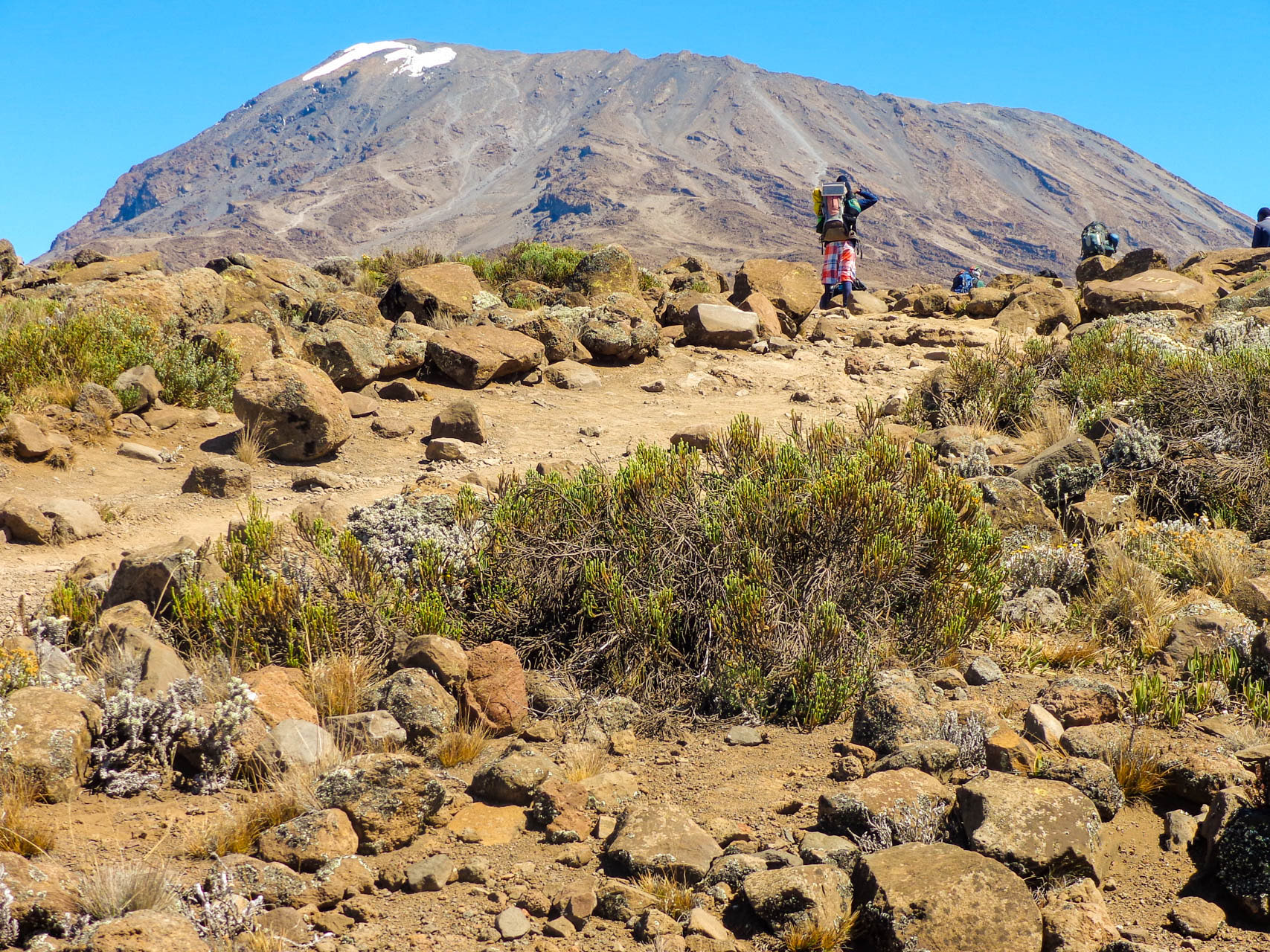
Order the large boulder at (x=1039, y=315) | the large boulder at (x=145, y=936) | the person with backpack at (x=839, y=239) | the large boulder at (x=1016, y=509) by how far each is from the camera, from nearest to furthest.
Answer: the large boulder at (x=145, y=936)
the large boulder at (x=1016, y=509)
the large boulder at (x=1039, y=315)
the person with backpack at (x=839, y=239)

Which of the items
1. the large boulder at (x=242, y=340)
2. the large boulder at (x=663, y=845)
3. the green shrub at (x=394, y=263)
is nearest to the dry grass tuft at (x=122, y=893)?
the large boulder at (x=663, y=845)

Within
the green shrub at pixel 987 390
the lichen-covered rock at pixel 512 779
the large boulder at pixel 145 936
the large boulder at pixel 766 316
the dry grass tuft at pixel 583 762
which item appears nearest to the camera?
the large boulder at pixel 145 936

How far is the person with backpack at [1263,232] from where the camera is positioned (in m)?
19.2

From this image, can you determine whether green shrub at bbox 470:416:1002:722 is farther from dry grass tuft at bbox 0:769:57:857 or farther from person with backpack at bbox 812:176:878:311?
person with backpack at bbox 812:176:878:311

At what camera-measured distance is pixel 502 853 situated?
9.45 feet

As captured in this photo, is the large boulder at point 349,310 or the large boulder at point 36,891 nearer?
the large boulder at point 36,891

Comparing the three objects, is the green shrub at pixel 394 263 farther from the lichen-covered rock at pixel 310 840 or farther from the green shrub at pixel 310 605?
the lichen-covered rock at pixel 310 840

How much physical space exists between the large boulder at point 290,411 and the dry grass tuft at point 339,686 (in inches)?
158

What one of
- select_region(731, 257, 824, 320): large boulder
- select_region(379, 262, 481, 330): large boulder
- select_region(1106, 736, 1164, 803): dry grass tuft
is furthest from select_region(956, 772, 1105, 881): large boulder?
select_region(731, 257, 824, 320): large boulder

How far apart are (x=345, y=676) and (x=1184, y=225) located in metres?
229

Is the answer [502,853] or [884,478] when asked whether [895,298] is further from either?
[502,853]

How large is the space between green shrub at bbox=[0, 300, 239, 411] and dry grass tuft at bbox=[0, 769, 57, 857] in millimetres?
5714

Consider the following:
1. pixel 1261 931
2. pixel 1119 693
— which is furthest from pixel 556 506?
pixel 1261 931

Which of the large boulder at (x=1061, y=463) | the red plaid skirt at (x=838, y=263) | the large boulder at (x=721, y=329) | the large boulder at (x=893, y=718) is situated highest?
the red plaid skirt at (x=838, y=263)
